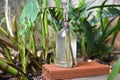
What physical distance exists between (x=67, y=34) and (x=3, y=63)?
0.74 feet

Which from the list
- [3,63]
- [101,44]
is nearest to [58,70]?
[3,63]

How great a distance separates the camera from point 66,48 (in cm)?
73

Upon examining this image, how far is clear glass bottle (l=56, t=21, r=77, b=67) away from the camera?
726 millimetres

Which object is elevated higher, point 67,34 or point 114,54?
point 67,34

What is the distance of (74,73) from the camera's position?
2.34 ft

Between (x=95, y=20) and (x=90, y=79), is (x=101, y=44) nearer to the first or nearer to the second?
(x=95, y=20)

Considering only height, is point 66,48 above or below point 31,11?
below

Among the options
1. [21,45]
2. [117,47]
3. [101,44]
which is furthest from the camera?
[117,47]

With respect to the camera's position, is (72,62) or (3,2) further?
(3,2)

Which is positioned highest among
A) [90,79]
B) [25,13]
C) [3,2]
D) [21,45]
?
[3,2]

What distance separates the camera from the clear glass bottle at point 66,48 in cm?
73

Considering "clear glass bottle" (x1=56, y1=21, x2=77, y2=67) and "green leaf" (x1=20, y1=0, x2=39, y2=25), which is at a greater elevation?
"green leaf" (x1=20, y1=0, x2=39, y2=25)

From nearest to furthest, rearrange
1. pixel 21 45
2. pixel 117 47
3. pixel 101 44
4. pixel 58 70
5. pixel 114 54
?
1. pixel 58 70
2. pixel 21 45
3. pixel 101 44
4. pixel 114 54
5. pixel 117 47

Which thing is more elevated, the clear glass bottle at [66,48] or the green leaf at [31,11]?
the green leaf at [31,11]
